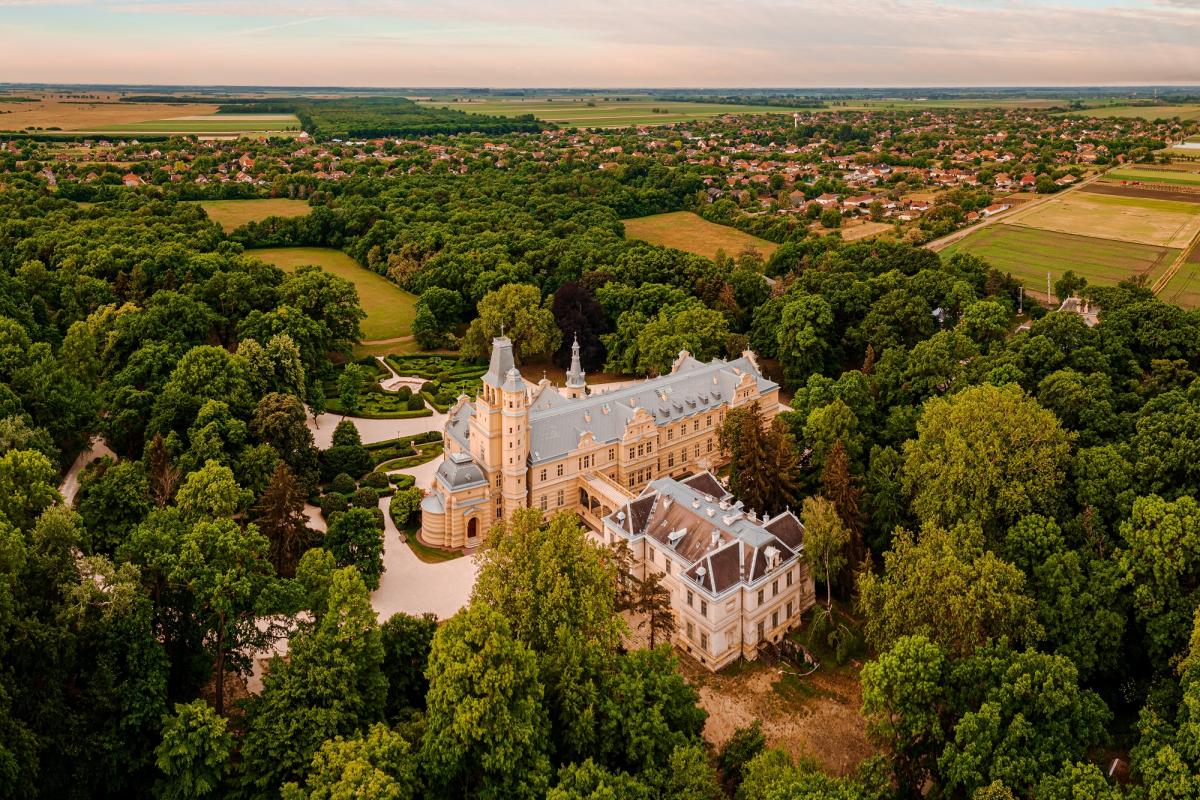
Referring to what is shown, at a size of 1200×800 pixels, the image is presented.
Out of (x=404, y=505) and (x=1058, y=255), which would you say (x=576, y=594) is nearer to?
(x=404, y=505)

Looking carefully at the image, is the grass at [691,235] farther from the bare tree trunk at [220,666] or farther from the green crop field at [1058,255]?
the bare tree trunk at [220,666]

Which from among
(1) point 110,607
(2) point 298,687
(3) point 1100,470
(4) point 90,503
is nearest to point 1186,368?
(3) point 1100,470

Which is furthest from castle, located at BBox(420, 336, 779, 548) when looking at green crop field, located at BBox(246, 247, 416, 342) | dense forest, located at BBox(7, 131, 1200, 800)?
green crop field, located at BBox(246, 247, 416, 342)

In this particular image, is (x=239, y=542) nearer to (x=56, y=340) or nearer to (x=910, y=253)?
(x=56, y=340)

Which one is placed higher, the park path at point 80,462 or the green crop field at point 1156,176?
the green crop field at point 1156,176

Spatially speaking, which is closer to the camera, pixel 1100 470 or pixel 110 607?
pixel 110 607

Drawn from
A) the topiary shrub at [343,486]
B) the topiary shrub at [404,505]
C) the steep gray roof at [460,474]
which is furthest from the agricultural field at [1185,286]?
the topiary shrub at [343,486]
